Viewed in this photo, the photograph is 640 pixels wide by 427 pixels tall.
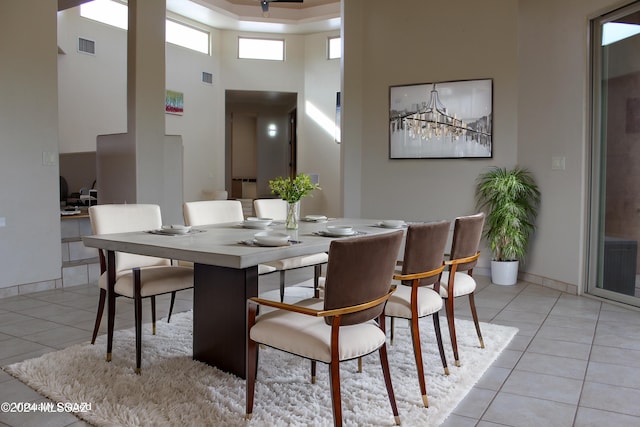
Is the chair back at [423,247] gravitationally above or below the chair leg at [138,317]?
above

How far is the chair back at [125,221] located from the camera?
9.87 feet

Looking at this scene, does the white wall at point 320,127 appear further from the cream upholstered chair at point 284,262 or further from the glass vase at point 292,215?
the glass vase at point 292,215

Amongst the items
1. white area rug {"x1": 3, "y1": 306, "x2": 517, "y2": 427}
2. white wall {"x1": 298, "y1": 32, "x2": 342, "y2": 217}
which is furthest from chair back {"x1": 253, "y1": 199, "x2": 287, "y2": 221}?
white wall {"x1": 298, "y1": 32, "x2": 342, "y2": 217}

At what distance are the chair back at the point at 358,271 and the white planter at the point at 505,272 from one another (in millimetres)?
3594

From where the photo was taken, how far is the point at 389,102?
6.18 metres

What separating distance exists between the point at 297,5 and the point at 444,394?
9141 mm

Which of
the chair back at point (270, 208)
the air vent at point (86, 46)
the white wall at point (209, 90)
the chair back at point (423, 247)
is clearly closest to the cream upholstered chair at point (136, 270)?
the chair back at point (270, 208)

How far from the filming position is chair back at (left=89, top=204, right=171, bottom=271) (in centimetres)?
301

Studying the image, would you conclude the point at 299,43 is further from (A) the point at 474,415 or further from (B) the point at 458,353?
(A) the point at 474,415

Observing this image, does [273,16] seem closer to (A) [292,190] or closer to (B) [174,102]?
(B) [174,102]

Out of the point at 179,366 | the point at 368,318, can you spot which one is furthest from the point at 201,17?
the point at 368,318

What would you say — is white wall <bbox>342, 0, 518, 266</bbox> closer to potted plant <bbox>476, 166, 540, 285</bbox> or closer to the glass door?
potted plant <bbox>476, 166, 540, 285</bbox>

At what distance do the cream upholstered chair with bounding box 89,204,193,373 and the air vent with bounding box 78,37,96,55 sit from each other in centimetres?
562

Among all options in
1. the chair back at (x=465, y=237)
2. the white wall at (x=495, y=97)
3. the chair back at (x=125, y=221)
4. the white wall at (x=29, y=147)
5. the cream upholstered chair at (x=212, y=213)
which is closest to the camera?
the chair back at (x=465, y=237)
